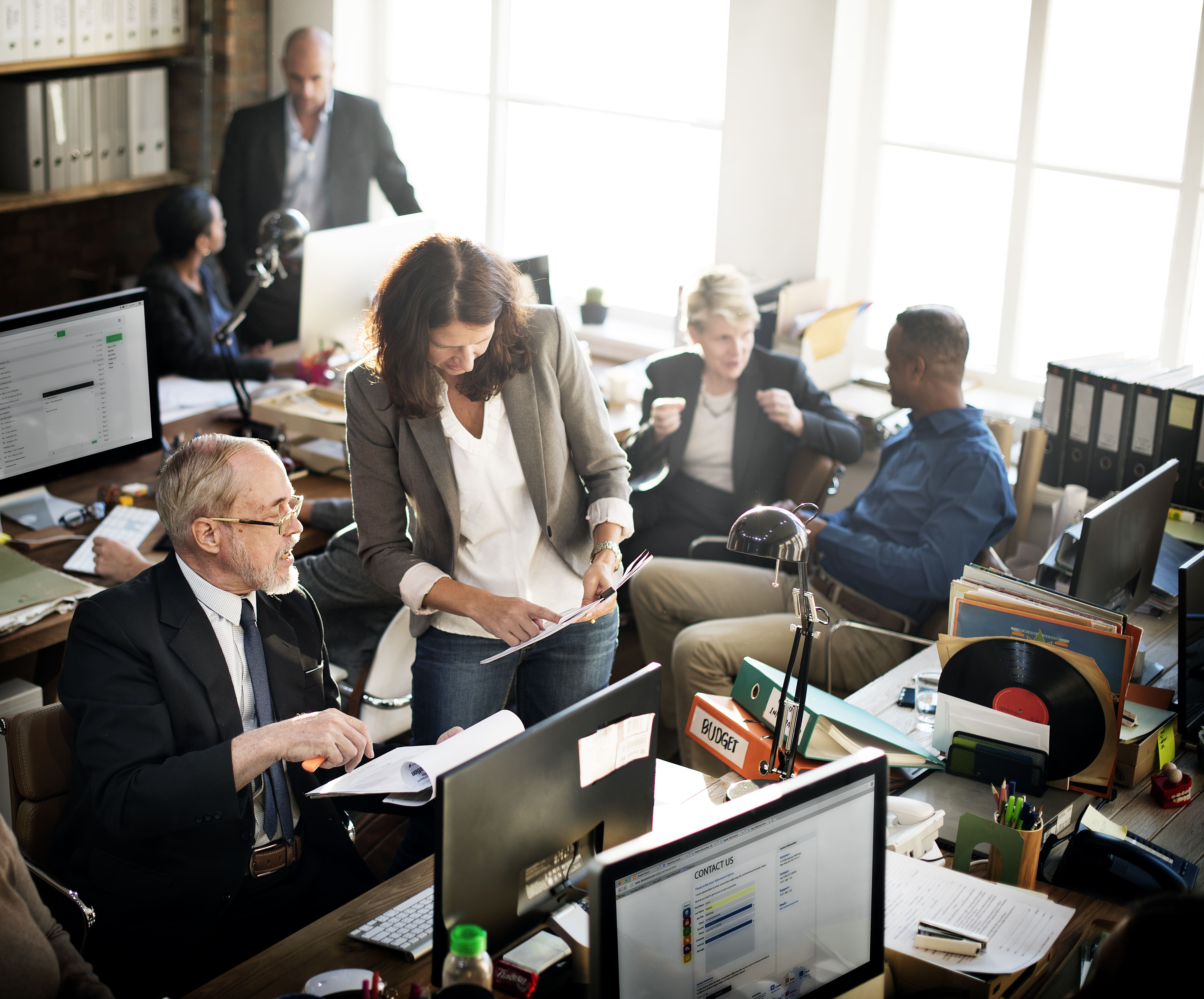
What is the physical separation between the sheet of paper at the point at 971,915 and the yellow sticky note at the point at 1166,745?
0.55m

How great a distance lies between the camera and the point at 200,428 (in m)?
3.62

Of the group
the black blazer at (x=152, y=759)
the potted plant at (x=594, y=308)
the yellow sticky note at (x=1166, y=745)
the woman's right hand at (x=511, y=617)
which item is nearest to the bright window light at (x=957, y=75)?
the potted plant at (x=594, y=308)

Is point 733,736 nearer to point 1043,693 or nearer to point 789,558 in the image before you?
point 789,558

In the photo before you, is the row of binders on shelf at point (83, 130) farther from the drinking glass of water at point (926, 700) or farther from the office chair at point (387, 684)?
the drinking glass of water at point (926, 700)

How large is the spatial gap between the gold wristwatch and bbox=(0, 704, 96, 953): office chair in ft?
3.10

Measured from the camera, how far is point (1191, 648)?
2.70 meters

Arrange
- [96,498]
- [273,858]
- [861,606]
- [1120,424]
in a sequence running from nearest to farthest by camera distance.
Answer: [273,858], [861,606], [96,498], [1120,424]

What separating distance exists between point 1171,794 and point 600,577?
105 centimetres

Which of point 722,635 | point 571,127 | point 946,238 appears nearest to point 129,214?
point 571,127

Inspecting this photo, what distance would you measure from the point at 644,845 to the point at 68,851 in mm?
1054

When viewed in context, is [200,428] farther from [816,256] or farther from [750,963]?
[750,963]

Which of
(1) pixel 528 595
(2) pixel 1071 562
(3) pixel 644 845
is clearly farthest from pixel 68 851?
(2) pixel 1071 562

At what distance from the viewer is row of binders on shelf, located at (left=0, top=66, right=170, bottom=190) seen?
463cm

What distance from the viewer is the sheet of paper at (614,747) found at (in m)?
1.61
